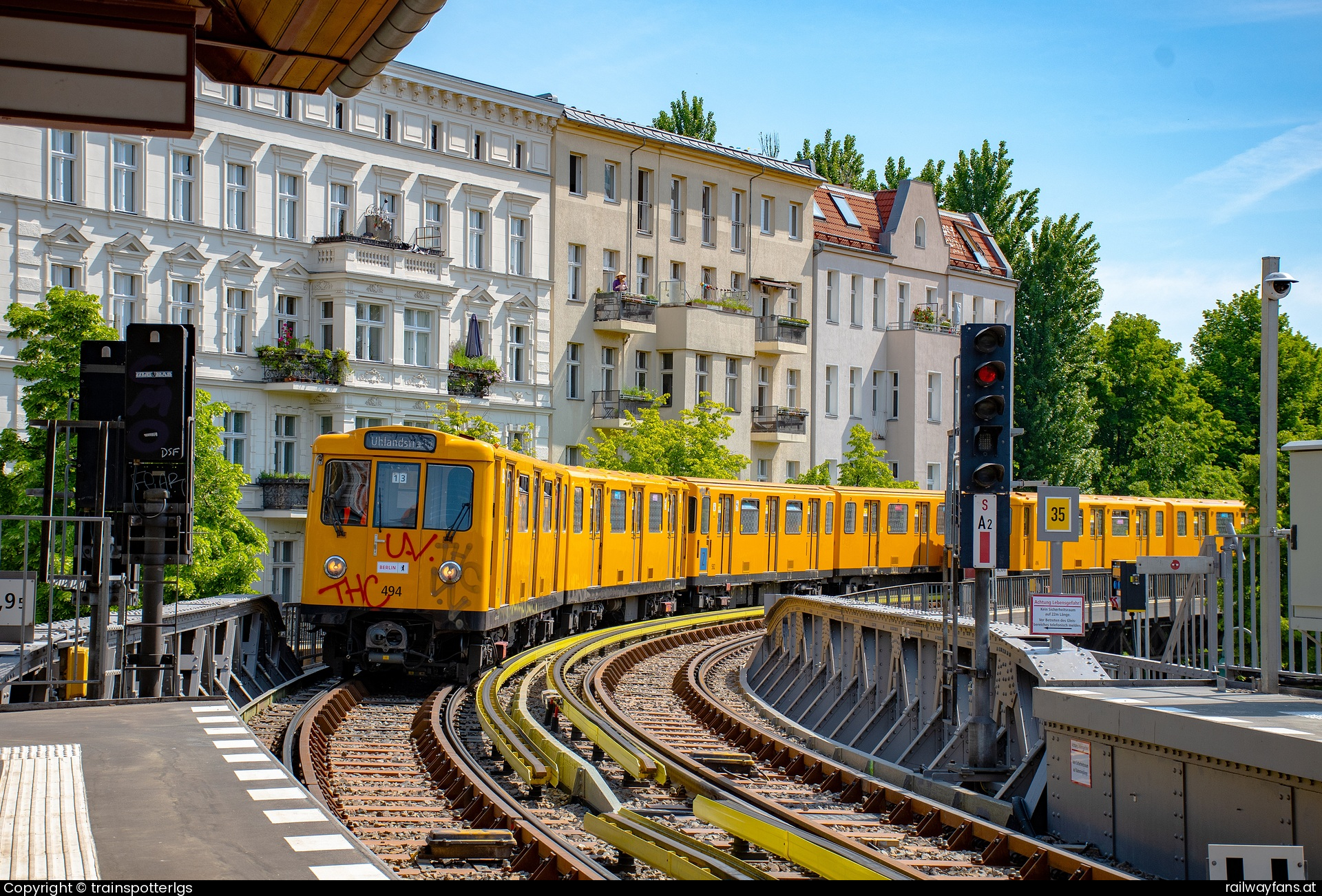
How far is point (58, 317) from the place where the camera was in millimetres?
26297

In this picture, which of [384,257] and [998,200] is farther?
[998,200]

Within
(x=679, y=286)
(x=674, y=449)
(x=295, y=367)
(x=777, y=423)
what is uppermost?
(x=679, y=286)

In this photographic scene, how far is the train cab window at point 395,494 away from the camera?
711 inches

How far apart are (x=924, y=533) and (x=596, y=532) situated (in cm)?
1565

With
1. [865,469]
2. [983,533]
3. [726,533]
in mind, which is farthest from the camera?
[865,469]

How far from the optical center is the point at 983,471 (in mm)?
12969

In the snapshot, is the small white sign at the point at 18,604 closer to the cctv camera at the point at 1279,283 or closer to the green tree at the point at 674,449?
the cctv camera at the point at 1279,283

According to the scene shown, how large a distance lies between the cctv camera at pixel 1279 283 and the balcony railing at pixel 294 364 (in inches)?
1137

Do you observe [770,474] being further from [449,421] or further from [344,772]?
[344,772]

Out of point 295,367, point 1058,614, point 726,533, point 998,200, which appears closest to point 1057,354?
point 998,200

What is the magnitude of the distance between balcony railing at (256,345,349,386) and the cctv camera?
94.8ft

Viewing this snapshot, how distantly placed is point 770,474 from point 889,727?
34700mm

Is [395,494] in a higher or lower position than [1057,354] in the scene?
lower

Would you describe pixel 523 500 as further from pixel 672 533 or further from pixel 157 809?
pixel 157 809
